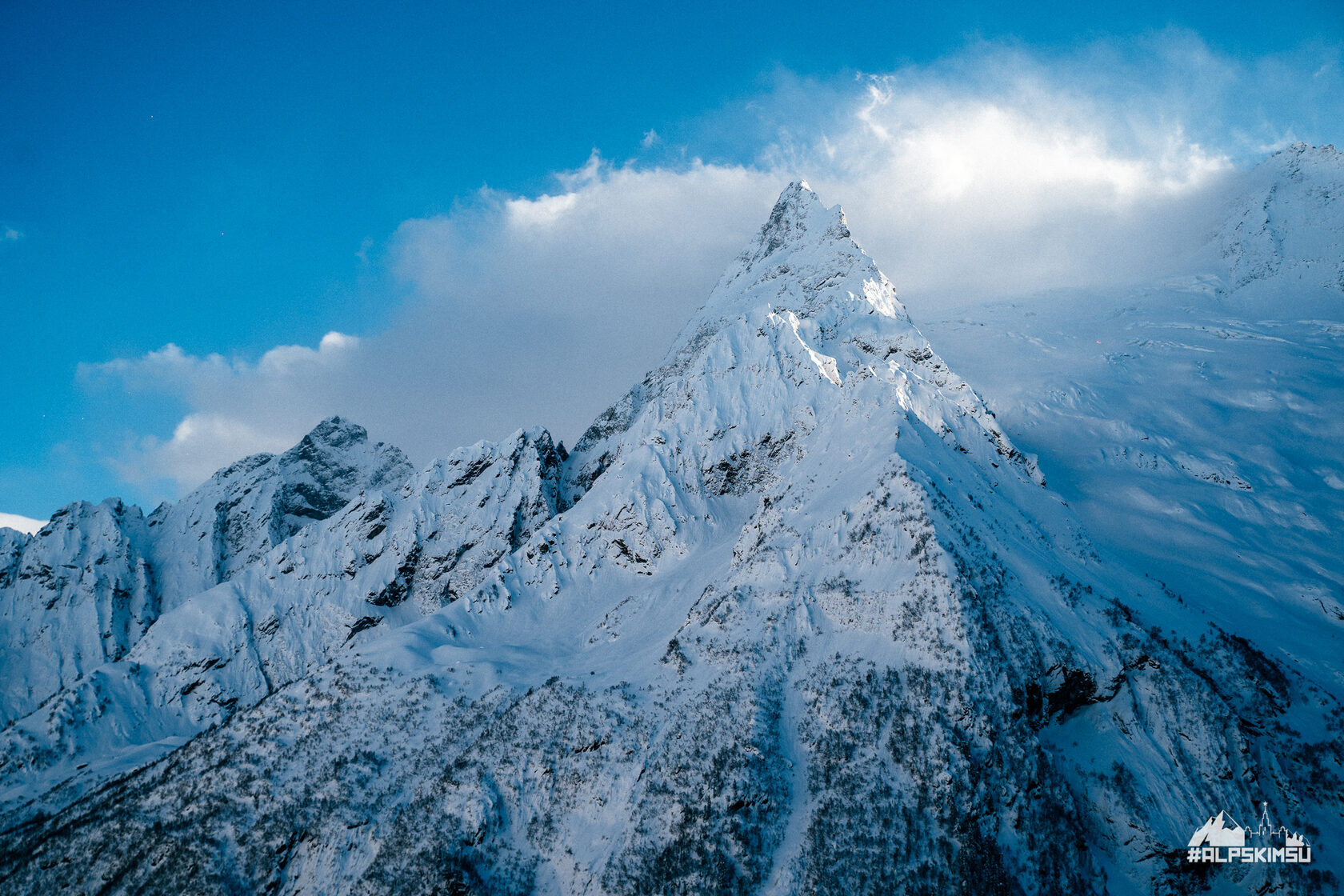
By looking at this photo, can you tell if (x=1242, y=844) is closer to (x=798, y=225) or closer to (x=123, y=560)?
(x=798, y=225)

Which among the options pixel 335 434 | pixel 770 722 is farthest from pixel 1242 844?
pixel 335 434

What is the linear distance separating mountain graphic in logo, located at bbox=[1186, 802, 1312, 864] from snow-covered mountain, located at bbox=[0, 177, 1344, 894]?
0.64 meters

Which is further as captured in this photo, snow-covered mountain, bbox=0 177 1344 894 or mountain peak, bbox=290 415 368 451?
mountain peak, bbox=290 415 368 451

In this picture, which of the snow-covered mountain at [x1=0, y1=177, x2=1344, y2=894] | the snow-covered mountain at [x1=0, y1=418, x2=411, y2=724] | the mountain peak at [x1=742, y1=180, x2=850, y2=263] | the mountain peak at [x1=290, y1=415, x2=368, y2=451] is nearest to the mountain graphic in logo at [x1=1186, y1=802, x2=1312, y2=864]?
the snow-covered mountain at [x1=0, y1=177, x2=1344, y2=894]

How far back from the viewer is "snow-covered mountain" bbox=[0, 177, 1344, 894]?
36219 mm

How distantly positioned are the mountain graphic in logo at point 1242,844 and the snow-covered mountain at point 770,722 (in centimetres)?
64

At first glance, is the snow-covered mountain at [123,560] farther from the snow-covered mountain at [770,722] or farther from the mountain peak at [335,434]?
the snow-covered mountain at [770,722]

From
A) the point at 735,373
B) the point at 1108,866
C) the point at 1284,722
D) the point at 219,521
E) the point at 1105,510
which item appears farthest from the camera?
the point at 219,521

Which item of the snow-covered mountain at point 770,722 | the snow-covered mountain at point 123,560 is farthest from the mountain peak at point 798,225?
the snow-covered mountain at point 123,560

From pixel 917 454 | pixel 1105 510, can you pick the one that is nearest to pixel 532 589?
pixel 917 454

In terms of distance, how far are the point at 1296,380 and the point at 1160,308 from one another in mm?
48017

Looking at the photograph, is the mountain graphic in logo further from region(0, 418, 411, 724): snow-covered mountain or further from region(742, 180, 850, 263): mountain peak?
region(0, 418, 411, 724): snow-covered mountain

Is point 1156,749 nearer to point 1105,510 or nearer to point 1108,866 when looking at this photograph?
point 1108,866

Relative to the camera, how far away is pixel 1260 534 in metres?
70.8
